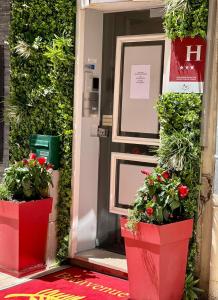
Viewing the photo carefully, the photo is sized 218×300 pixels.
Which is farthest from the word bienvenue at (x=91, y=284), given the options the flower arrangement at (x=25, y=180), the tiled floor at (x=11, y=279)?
the flower arrangement at (x=25, y=180)

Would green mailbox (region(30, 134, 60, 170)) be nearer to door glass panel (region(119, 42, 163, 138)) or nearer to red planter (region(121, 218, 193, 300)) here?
door glass panel (region(119, 42, 163, 138))

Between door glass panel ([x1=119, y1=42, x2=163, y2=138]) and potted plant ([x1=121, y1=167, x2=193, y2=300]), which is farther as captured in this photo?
door glass panel ([x1=119, y1=42, x2=163, y2=138])

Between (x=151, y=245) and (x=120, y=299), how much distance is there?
848 mm

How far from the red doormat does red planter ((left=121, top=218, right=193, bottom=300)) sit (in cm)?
52

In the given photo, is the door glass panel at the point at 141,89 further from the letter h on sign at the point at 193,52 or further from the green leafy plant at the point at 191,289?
the green leafy plant at the point at 191,289

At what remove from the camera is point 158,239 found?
4570 mm

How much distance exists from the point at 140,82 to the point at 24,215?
1.97 m

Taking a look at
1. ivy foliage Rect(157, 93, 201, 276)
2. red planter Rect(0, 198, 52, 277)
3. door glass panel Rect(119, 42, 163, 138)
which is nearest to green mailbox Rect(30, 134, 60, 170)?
red planter Rect(0, 198, 52, 277)

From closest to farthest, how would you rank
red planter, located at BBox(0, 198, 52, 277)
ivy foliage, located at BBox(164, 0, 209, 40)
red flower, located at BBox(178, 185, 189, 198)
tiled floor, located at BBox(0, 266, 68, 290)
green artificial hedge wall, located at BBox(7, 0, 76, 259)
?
red flower, located at BBox(178, 185, 189, 198) → ivy foliage, located at BBox(164, 0, 209, 40) → tiled floor, located at BBox(0, 266, 68, 290) → red planter, located at BBox(0, 198, 52, 277) → green artificial hedge wall, located at BBox(7, 0, 76, 259)

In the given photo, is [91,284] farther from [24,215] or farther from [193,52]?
[193,52]

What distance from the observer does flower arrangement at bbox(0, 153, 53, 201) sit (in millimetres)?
5758

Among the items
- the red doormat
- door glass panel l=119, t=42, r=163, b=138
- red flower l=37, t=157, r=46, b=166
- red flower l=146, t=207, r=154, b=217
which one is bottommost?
the red doormat

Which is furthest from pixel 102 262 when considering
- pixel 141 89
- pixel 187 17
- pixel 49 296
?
pixel 187 17

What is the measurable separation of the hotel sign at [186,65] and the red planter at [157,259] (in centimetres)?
130
